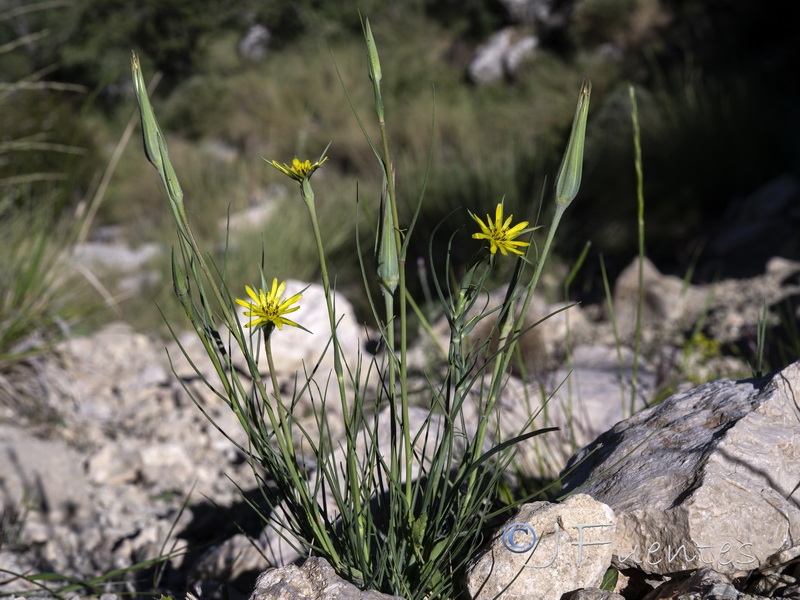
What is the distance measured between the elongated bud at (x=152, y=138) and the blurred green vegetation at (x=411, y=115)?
0.06 meters

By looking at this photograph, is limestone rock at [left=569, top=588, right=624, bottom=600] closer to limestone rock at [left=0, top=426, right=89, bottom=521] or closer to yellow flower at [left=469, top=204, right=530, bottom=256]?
yellow flower at [left=469, top=204, right=530, bottom=256]

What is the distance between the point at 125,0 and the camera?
13.2 m

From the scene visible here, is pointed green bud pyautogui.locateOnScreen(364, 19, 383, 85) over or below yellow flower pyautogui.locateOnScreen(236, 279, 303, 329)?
over

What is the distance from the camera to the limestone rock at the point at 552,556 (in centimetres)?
94

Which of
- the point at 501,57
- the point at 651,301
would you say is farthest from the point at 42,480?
the point at 501,57

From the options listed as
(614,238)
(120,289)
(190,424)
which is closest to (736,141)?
(614,238)

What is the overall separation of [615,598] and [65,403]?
2711 millimetres

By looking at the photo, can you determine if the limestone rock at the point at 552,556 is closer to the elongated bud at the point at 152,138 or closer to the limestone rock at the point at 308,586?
the limestone rock at the point at 308,586

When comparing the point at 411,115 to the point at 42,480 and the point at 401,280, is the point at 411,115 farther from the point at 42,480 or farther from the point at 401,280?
the point at 401,280

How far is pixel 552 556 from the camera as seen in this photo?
939 millimetres

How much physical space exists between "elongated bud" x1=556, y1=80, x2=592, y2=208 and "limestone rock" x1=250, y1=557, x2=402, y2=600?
54cm

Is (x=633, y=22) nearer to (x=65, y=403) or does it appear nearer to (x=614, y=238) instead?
(x=614, y=238)

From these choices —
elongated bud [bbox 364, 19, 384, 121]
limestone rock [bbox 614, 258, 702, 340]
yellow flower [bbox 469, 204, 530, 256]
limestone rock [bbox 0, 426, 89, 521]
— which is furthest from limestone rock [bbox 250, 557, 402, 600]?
limestone rock [bbox 614, 258, 702, 340]

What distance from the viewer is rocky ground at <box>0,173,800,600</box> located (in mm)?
934
